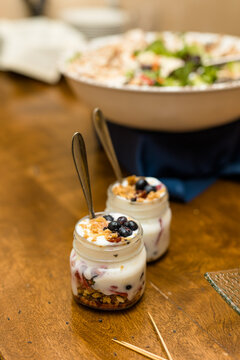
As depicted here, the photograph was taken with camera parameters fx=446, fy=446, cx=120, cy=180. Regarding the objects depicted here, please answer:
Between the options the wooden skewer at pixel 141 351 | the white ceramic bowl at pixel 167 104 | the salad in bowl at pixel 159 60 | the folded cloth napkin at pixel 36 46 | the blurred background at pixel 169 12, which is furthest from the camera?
the folded cloth napkin at pixel 36 46

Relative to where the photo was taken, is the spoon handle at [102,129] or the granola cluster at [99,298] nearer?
the granola cluster at [99,298]

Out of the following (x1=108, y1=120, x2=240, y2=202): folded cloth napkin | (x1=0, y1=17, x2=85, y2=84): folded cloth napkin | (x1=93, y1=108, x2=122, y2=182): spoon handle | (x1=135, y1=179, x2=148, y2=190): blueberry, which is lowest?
(x1=0, y1=17, x2=85, y2=84): folded cloth napkin

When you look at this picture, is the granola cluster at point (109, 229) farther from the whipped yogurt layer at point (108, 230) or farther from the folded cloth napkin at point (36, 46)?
the folded cloth napkin at point (36, 46)

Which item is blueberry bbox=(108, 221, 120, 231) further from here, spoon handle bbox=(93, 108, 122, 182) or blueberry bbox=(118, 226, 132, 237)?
spoon handle bbox=(93, 108, 122, 182)

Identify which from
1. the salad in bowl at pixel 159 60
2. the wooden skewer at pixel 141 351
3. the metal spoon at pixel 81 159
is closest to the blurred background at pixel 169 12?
the salad in bowl at pixel 159 60

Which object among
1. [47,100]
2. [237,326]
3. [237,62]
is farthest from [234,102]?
[47,100]

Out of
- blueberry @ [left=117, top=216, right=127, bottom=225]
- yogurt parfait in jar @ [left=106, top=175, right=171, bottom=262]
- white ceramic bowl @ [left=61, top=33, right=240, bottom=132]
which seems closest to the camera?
blueberry @ [left=117, top=216, right=127, bottom=225]

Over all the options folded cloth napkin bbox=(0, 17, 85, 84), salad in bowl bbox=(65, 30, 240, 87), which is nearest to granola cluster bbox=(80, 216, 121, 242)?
salad in bowl bbox=(65, 30, 240, 87)

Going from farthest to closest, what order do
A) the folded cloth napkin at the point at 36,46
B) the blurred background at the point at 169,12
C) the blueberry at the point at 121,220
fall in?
the folded cloth napkin at the point at 36,46, the blurred background at the point at 169,12, the blueberry at the point at 121,220
